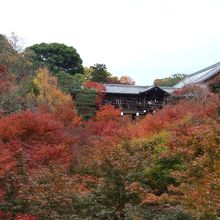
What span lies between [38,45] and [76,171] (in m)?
30.2

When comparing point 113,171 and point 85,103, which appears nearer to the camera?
point 113,171

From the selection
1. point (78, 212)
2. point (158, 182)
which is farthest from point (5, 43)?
point (78, 212)

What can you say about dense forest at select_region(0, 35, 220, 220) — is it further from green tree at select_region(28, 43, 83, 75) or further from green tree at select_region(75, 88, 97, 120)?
green tree at select_region(28, 43, 83, 75)

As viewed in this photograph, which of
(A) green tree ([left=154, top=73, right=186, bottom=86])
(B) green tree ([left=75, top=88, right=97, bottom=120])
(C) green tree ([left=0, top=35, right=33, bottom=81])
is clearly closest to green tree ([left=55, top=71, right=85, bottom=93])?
(B) green tree ([left=75, top=88, right=97, bottom=120])

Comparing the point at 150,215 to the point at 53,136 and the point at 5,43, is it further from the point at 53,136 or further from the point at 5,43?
the point at 5,43

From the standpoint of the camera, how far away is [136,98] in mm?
39625

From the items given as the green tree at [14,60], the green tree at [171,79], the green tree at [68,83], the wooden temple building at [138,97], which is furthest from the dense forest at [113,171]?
the green tree at [171,79]

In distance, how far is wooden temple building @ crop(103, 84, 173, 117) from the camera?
126ft

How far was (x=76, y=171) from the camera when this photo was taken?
49.5 feet

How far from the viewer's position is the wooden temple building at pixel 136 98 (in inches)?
1507

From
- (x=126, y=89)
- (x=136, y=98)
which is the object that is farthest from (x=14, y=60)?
(x=136, y=98)

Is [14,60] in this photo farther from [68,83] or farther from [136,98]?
[136,98]

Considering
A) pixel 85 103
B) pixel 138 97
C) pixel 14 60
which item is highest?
pixel 14 60

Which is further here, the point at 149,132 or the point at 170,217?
the point at 149,132
